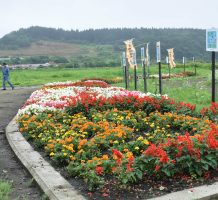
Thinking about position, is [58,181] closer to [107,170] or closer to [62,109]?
[107,170]

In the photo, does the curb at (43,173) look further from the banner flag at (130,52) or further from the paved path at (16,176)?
the banner flag at (130,52)

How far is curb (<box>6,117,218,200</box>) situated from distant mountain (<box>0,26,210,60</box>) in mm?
69341

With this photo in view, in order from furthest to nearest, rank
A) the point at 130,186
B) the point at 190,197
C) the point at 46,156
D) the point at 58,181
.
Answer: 1. the point at 46,156
2. the point at 58,181
3. the point at 130,186
4. the point at 190,197

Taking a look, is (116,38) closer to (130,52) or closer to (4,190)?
(130,52)

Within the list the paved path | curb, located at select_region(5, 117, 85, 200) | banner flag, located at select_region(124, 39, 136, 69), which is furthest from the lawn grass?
banner flag, located at select_region(124, 39, 136, 69)

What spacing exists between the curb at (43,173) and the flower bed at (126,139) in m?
0.20

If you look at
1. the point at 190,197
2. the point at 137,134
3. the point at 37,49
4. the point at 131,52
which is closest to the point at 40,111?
the point at 137,134

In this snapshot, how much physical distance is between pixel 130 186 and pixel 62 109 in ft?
18.8

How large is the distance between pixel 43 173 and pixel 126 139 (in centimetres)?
183

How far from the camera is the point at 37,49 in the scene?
109062 mm

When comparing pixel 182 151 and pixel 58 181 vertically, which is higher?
pixel 182 151

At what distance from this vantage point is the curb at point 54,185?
4.12 metres

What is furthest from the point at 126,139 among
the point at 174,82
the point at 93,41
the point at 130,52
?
the point at 93,41

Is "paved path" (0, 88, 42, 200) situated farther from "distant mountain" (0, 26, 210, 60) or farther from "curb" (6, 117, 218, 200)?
"distant mountain" (0, 26, 210, 60)
